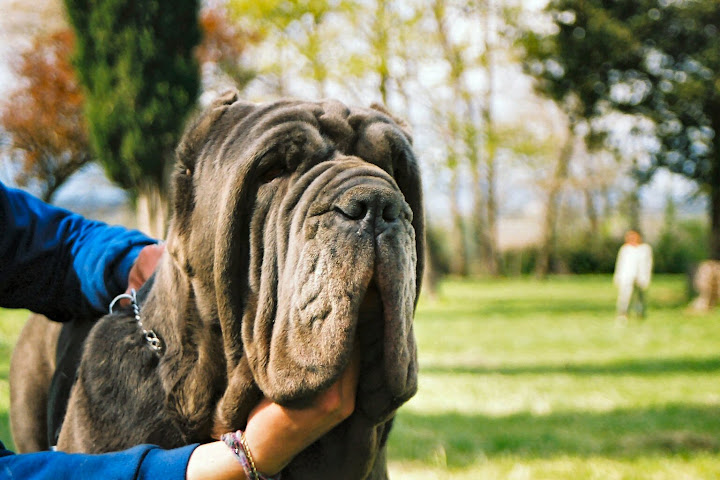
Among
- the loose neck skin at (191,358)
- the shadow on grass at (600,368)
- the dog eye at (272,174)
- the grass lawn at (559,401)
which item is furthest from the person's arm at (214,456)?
the shadow on grass at (600,368)

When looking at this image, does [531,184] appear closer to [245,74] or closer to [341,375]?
[245,74]

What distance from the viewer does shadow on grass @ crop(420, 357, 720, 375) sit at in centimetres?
879

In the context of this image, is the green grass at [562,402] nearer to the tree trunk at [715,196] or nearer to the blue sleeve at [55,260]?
the blue sleeve at [55,260]

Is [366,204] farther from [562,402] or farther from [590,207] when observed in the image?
[590,207]

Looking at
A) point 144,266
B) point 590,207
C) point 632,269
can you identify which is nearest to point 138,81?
point 144,266

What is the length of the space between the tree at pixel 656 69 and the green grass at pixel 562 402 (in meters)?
6.48

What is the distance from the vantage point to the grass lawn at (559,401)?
477 cm

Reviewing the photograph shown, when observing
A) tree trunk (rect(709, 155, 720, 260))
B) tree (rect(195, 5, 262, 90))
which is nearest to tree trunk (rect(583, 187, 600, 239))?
tree trunk (rect(709, 155, 720, 260))

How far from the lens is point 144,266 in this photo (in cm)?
231

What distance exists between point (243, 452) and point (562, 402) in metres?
6.10

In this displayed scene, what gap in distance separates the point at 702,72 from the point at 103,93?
1555 cm

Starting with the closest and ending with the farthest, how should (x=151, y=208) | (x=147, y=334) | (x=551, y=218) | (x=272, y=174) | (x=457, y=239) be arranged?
(x=272, y=174) → (x=147, y=334) → (x=151, y=208) → (x=551, y=218) → (x=457, y=239)

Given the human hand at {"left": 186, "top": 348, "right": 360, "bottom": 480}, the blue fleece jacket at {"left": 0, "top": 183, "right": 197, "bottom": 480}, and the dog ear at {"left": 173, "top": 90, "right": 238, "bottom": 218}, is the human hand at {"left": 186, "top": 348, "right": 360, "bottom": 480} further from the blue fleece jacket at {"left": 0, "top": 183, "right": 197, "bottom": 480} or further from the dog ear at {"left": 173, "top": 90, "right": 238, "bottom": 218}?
the blue fleece jacket at {"left": 0, "top": 183, "right": 197, "bottom": 480}

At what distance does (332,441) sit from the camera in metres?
1.72
